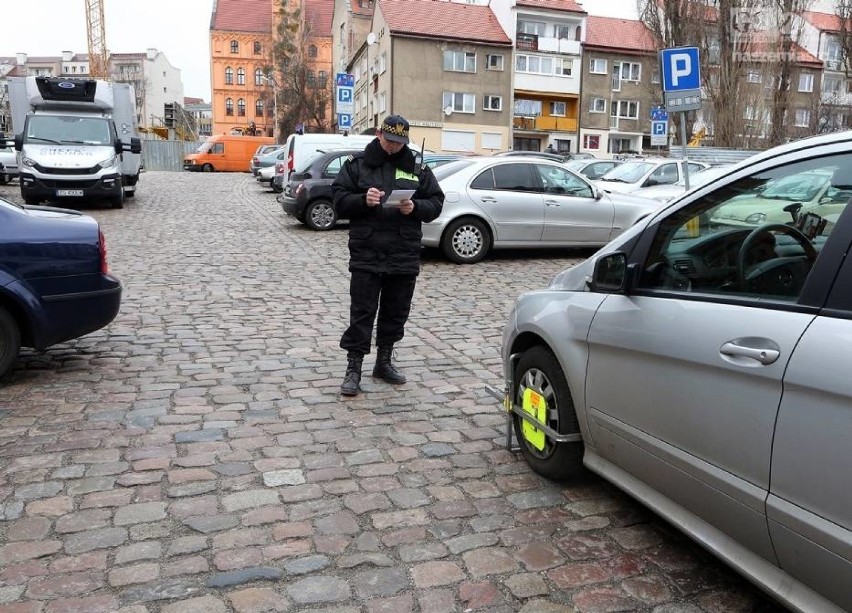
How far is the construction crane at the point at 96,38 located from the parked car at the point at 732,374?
93.7m

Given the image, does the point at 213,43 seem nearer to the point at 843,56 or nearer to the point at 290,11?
the point at 290,11

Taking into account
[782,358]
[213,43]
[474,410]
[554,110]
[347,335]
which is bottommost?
[474,410]

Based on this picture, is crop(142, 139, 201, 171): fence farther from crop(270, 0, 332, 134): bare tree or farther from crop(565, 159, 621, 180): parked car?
crop(565, 159, 621, 180): parked car

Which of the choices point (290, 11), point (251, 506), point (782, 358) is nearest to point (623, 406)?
point (782, 358)

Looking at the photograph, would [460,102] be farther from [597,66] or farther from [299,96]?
[299,96]

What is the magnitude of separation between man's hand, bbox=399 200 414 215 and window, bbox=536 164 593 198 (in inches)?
298

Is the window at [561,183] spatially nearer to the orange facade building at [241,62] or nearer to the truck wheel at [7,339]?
the truck wheel at [7,339]

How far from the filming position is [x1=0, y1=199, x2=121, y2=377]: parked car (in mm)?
5316

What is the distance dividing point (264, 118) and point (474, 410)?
96.3 m

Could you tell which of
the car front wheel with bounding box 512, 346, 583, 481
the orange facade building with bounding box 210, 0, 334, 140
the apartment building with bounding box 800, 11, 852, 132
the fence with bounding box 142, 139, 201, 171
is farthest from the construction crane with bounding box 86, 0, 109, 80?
the car front wheel with bounding box 512, 346, 583, 481

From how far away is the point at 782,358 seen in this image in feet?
7.76

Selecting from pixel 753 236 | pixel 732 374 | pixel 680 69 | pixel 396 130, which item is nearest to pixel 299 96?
pixel 680 69

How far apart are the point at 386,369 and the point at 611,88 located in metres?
54.2

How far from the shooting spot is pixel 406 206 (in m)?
5.04
